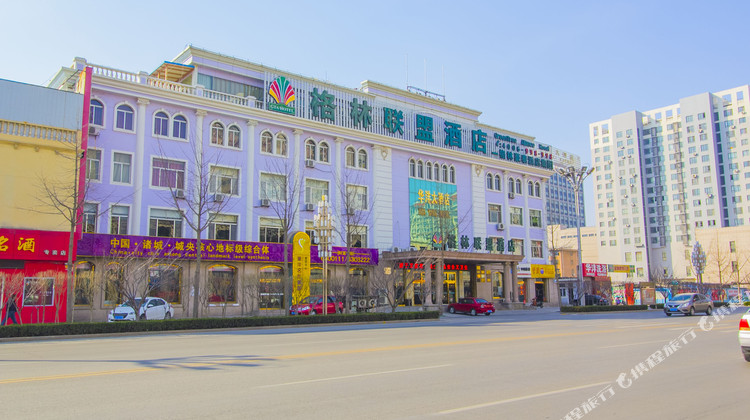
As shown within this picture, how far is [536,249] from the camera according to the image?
168 feet

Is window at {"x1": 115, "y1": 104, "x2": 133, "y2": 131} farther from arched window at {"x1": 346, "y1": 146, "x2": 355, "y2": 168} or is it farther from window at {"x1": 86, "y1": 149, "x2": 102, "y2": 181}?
arched window at {"x1": 346, "y1": 146, "x2": 355, "y2": 168}

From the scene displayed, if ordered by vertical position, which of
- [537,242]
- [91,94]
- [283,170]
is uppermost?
[91,94]

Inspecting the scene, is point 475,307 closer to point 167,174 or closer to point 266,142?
point 266,142

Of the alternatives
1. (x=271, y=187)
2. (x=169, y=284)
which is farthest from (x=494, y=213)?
(x=169, y=284)

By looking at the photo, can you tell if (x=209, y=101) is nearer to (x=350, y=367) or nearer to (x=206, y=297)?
(x=206, y=297)

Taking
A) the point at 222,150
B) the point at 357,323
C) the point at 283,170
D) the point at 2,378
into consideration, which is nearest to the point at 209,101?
the point at 222,150

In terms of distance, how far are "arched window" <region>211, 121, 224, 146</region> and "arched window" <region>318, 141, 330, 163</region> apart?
23.2 feet

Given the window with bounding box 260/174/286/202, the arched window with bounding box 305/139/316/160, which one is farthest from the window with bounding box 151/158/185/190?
the arched window with bounding box 305/139/316/160

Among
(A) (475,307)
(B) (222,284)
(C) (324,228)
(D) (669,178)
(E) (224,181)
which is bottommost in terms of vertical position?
(A) (475,307)

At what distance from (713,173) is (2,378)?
10909 cm

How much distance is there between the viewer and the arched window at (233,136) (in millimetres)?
35250

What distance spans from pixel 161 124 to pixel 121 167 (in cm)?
358

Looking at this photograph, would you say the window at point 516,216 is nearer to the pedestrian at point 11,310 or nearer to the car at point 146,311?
the car at point 146,311

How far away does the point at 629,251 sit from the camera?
105 meters
